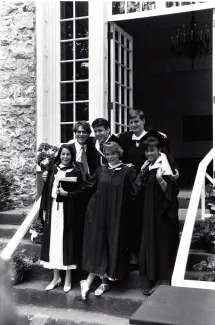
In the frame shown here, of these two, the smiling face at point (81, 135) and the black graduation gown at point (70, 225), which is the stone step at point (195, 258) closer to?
the black graduation gown at point (70, 225)

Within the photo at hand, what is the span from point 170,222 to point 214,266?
1.85 feet

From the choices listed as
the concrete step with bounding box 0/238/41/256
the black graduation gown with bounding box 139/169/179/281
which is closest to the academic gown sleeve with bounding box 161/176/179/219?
the black graduation gown with bounding box 139/169/179/281

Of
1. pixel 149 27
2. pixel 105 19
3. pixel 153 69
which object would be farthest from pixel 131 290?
pixel 153 69

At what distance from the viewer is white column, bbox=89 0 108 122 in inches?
269

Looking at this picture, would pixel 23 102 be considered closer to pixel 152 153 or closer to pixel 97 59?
pixel 97 59

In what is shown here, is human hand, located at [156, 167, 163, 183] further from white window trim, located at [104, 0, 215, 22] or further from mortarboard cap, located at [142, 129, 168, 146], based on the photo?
white window trim, located at [104, 0, 215, 22]

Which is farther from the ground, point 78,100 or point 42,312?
point 78,100

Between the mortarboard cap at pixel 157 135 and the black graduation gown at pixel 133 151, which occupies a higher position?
the mortarboard cap at pixel 157 135

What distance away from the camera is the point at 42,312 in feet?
15.6

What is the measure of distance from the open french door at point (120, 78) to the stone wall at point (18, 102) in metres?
1.16

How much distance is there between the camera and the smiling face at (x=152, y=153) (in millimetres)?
4664

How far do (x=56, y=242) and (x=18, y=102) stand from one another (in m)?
2.87

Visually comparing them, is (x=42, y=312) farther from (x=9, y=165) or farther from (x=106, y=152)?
(x=9, y=165)

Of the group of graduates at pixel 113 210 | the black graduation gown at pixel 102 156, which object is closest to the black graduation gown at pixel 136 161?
the group of graduates at pixel 113 210
